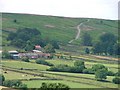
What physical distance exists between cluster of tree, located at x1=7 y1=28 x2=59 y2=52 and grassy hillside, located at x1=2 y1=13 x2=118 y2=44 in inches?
99.2

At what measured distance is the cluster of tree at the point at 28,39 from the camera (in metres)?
94.2

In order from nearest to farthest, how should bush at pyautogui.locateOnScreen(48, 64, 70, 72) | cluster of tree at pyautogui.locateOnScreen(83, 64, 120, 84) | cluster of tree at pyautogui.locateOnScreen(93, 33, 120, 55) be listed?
cluster of tree at pyautogui.locateOnScreen(83, 64, 120, 84), bush at pyautogui.locateOnScreen(48, 64, 70, 72), cluster of tree at pyautogui.locateOnScreen(93, 33, 120, 55)

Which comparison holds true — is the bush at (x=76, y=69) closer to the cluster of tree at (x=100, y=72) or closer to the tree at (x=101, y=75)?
the cluster of tree at (x=100, y=72)

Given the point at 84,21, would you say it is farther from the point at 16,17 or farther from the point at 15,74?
the point at 15,74

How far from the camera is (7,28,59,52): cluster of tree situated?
94.2 metres

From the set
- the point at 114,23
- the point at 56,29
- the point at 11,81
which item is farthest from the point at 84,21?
the point at 11,81

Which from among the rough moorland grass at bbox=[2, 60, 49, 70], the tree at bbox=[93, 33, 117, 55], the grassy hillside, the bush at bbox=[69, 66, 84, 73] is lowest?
the bush at bbox=[69, 66, 84, 73]

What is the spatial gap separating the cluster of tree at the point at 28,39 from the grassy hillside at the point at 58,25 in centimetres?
252

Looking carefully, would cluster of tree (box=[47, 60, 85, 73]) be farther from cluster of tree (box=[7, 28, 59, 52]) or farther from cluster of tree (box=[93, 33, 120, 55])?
cluster of tree (box=[93, 33, 120, 55])

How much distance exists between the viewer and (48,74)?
58.3 m

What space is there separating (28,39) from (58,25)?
23.7m

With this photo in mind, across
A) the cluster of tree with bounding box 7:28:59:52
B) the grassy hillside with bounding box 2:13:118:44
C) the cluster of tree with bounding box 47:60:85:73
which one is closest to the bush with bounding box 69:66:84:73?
the cluster of tree with bounding box 47:60:85:73

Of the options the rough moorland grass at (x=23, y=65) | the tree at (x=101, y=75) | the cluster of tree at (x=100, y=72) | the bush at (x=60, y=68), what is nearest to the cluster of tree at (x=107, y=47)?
the cluster of tree at (x=100, y=72)

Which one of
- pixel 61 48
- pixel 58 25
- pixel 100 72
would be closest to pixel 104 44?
pixel 61 48
